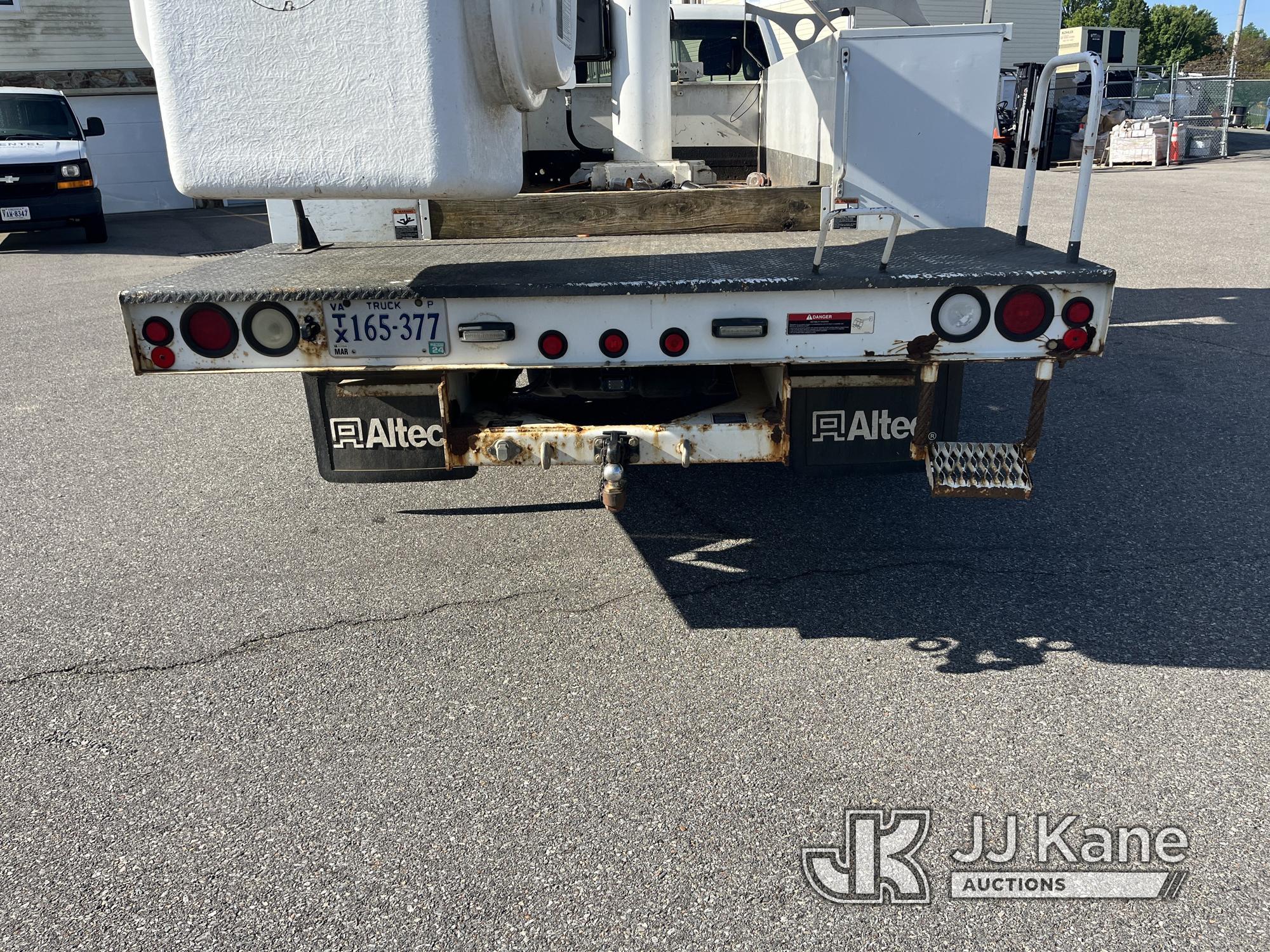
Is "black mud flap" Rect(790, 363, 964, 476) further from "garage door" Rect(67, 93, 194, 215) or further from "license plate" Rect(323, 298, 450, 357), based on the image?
"garage door" Rect(67, 93, 194, 215)

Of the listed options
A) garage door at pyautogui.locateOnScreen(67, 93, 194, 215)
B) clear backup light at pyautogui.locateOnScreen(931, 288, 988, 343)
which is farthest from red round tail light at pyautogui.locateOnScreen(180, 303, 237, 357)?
garage door at pyautogui.locateOnScreen(67, 93, 194, 215)

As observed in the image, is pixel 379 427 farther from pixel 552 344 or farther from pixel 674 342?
pixel 674 342

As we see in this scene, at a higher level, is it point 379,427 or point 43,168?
point 43,168

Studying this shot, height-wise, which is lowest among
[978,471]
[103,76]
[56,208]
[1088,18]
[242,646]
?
[242,646]

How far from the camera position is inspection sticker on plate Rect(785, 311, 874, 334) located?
327 cm

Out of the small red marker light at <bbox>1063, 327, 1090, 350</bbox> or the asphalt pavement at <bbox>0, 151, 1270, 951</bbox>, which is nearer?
the asphalt pavement at <bbox>0, 151, 1270, 951</bbox>

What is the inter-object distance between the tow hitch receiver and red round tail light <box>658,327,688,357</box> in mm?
350

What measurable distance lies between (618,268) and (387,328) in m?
0.83

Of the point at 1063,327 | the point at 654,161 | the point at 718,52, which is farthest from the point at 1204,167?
the point at 1063,327

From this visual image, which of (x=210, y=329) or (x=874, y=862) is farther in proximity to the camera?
(x=210, y=329)

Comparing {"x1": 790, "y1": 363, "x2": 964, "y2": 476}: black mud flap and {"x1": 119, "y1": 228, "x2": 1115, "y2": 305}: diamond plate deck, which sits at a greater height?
{"x1": 119, "y1": 228, "x2": 1115, "y2": 305}: diamond plate deck

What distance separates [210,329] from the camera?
3.38 m

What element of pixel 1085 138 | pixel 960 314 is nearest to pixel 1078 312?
pixel 960 314

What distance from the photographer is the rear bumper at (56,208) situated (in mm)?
14305
